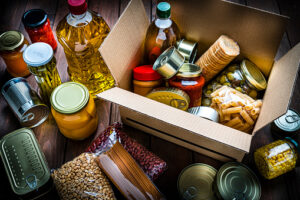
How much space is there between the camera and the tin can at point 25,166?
73 centimetres

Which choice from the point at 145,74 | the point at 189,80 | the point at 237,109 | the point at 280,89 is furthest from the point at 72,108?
the point at 280,89

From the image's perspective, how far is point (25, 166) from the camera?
77cm

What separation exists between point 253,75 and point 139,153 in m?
0.51

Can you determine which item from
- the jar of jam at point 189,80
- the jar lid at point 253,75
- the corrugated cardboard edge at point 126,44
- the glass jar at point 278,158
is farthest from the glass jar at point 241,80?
the corrugated cardboard edge at point 126,44

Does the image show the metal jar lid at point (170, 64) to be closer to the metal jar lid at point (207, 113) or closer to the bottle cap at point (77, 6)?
the metal jar lid at point (207, 113)

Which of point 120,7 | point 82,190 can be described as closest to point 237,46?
point 120,7

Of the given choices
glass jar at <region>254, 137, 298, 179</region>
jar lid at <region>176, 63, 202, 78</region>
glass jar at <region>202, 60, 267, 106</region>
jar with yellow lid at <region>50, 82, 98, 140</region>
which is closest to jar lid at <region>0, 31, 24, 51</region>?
jar with yellow lid at <region>50, 82, 98, 140</region>

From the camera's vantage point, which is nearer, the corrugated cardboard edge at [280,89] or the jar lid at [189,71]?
the corrugated cardboard edge at [280,89]

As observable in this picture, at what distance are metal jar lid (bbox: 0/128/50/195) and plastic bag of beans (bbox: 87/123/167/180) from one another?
0.17 m

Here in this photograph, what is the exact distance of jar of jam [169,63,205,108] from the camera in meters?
0.93

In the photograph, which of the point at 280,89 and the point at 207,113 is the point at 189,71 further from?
the point at 280,89

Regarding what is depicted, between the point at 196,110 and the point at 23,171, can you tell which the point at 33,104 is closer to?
the point at 23,171

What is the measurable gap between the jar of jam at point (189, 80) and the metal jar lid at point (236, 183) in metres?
0.29

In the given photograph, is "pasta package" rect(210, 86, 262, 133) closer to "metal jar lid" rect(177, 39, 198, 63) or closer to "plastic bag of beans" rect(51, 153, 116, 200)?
"metal jar lid" rect(177, 39, 198, 63)
